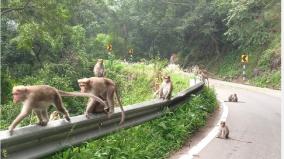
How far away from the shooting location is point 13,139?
5.78 meters

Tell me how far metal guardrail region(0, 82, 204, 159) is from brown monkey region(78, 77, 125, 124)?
0.15 m

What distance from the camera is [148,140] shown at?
32.1 feet

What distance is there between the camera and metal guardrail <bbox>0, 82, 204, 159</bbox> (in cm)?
586

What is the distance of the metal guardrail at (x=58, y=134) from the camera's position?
231 inches

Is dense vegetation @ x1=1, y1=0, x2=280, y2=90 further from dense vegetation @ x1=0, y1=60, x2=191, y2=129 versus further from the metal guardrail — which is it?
the metal guardrail

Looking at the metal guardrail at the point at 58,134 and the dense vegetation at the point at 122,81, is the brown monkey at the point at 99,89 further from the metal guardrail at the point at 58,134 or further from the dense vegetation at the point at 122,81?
the dense vegetation at the point at 122,81

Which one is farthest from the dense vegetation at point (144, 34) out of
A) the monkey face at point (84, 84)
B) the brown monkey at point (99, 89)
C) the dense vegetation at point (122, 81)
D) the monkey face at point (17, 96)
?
the monkey face at point (17, 96)

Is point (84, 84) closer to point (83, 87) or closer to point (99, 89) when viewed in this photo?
point (83, 87)

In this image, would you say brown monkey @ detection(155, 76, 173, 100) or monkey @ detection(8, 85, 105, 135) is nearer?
monkey @ detection(8, 85, 105, 135)

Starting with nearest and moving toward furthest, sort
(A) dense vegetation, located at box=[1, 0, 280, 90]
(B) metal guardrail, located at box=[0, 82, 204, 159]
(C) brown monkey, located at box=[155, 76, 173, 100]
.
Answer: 1. (B) metal guardrail, located at box=[0, 82, 204, 159]
2. (C) brown monkey, located at box=[155, 76, 173, 100]
3. (A) dense vegetation, located at box=[1, 0, 280, 90]

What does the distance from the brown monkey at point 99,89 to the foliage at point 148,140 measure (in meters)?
0.49

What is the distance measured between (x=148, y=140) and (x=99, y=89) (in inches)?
78.9

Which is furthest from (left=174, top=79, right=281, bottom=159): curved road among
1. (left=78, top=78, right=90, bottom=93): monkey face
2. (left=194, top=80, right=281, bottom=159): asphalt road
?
(left=78, top=78, right=90, bottom=93): monkey face

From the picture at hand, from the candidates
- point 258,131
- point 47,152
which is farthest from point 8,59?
point 47,152
